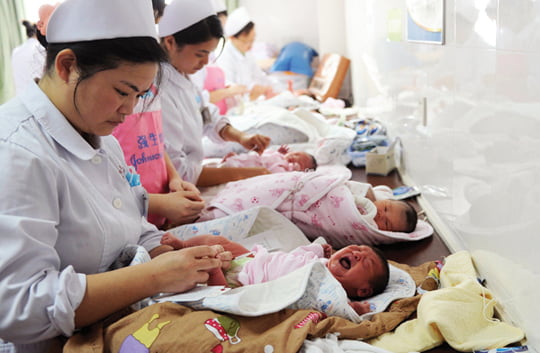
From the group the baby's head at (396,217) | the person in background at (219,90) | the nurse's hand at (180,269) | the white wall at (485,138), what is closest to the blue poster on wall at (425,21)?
the white wall at (485,138)

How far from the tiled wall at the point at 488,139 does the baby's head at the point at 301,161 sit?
0.54 metres

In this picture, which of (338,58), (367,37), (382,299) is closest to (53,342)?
(382,299)

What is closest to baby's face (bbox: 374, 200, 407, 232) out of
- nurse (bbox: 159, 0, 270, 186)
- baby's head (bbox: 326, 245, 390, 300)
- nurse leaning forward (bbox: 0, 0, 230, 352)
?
baby's head (bbox: 326, 245, 390, 300)

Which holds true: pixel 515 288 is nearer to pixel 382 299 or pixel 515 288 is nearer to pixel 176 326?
pixel 382 299

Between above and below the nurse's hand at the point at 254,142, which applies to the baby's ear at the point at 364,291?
below

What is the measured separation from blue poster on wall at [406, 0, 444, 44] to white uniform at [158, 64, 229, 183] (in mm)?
1024

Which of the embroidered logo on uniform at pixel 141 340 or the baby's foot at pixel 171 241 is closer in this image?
the embroidered logo on uniform at pixel 141 340

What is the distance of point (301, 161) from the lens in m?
2.64

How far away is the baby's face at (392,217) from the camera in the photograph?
6.25ft

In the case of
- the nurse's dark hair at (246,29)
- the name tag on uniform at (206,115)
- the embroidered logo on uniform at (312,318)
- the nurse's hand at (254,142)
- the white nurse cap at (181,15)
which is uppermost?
the white nurse cap at (181,15)

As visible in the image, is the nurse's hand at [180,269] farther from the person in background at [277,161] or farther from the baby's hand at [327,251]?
the person in background at [277,161]

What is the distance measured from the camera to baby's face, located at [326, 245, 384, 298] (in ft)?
4.78

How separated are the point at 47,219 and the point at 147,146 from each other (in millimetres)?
918

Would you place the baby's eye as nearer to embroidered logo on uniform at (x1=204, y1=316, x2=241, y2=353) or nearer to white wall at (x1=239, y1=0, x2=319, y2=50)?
embroidered logo on uniform at (x1=204, y1=316, x2=241, y2=353)
